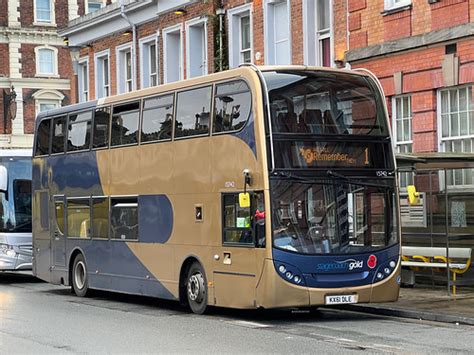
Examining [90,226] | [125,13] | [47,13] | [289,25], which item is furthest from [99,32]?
[47,13]

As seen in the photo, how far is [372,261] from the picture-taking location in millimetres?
15977

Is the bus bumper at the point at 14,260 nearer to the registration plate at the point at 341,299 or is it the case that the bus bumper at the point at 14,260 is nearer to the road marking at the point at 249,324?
the road marking at the point at 249,324

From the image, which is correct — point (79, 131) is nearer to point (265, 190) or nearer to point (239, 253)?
point (239, 253)

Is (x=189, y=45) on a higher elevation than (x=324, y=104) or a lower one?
higher

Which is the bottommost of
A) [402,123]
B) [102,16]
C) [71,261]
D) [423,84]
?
[71,261]

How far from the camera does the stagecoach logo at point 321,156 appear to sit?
1571 centimetres

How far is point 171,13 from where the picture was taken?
32375 millimetres

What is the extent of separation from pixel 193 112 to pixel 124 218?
10.7ft

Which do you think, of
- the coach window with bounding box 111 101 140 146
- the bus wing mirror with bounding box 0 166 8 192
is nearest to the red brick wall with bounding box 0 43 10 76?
the bus wing mirror with bounding box 0 166 8 192

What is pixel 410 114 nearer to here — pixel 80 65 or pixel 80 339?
pixel 80 339

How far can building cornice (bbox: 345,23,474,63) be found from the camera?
20.5 metres

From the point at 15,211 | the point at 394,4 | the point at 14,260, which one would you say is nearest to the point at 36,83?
the point at 15,211

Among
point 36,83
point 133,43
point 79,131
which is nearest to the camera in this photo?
point 79,131

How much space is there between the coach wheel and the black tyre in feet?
14.8
